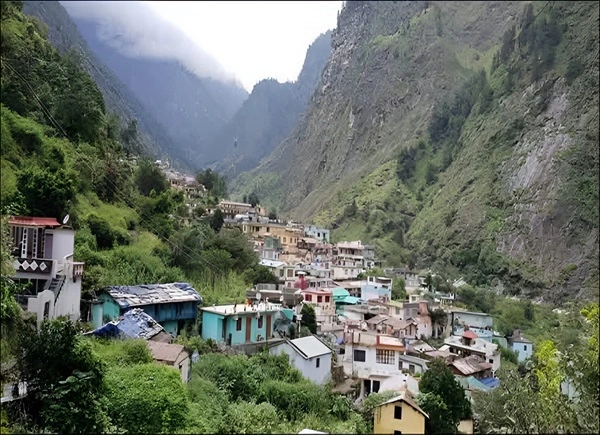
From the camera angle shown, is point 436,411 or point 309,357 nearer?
point 436,411

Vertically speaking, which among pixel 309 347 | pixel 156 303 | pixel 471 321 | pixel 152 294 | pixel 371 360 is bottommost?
pixel 471 321

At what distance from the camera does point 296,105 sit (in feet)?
599

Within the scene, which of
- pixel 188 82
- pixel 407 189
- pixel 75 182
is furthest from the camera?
pixel 188 82

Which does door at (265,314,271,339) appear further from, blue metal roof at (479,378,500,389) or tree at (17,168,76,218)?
blue metal roof at (479,378,500,389)

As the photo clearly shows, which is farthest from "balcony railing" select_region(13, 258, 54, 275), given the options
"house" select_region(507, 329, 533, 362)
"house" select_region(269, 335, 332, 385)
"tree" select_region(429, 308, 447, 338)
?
"house" select_region(507, 329, 533, 362)

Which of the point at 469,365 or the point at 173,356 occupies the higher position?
the point at 173,356

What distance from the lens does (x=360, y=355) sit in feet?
78.4

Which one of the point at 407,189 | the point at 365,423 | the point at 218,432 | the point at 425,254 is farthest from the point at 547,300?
the point at 218,432

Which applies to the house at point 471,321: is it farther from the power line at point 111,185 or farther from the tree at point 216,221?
the power line at point 111,185

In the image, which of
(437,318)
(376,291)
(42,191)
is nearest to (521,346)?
(437,318)

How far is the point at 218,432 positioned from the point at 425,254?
200 feet

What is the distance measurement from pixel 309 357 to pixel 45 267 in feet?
29.6

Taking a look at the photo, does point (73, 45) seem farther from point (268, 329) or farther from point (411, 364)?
point (411, 364)

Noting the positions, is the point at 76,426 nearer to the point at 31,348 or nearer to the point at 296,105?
the point at 31,348
